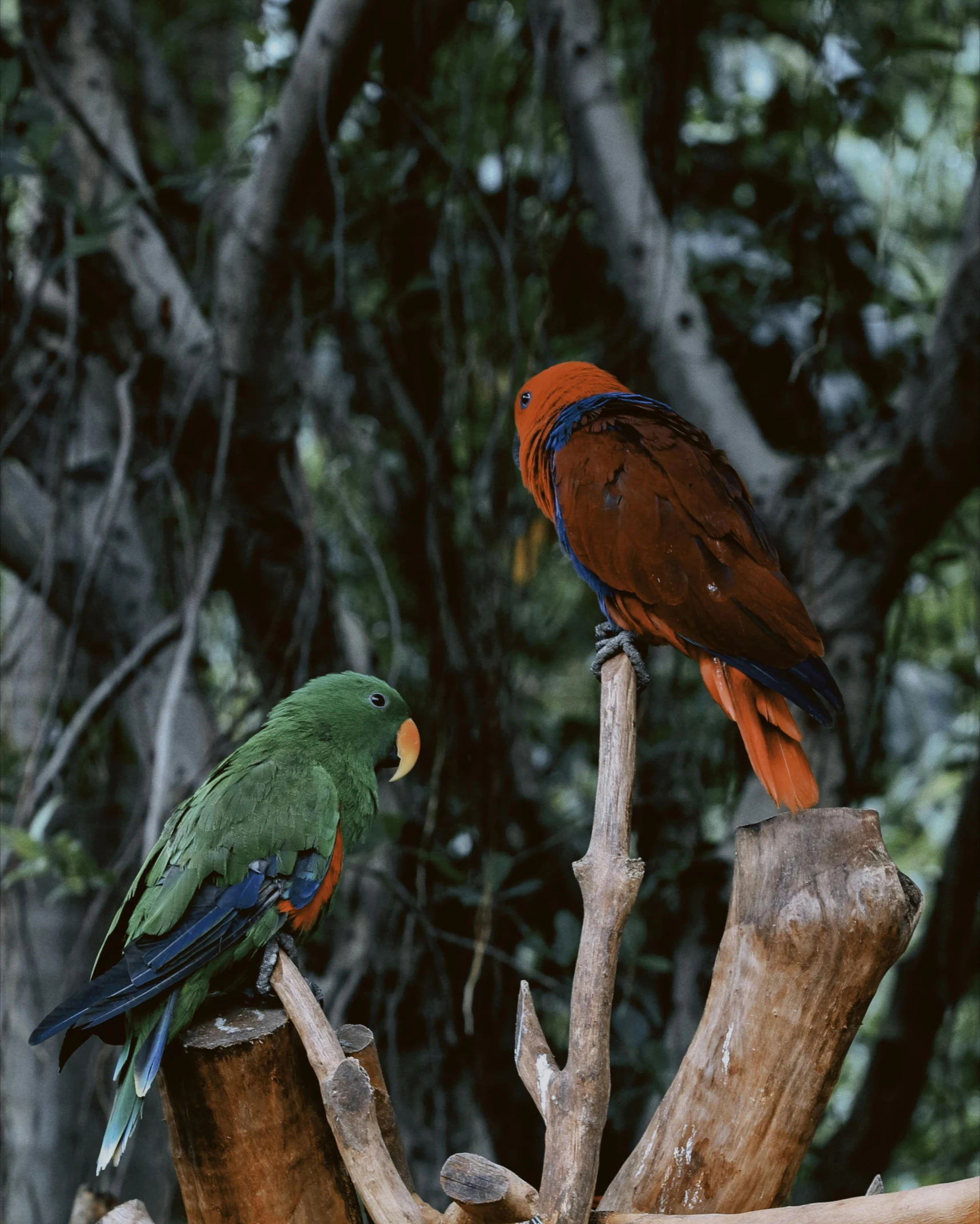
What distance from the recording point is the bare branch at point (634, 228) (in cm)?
297

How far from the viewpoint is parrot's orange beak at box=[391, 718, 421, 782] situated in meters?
1.78

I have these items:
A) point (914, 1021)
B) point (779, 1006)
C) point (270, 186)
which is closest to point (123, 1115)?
point (779, 1006)

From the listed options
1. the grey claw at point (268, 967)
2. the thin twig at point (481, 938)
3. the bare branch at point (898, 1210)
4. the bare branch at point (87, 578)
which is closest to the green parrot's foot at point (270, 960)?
the grey claw at point (268, 967)

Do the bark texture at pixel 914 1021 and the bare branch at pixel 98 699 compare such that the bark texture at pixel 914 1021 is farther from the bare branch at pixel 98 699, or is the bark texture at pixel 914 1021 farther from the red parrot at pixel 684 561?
the bare branch at pixel 98 699

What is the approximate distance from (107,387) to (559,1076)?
2662 millimetres

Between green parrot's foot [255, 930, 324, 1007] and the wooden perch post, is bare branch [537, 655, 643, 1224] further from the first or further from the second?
green parrot's foot [255, 930, 324, 1007]

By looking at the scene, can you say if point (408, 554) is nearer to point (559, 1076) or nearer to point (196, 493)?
point (196, 493)

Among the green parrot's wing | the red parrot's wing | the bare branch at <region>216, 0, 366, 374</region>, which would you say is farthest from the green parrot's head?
the bare branch at <region>216, 0, 366, 374</region>

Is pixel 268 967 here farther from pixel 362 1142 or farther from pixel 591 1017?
pixel 591 1017

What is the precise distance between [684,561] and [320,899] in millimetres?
699

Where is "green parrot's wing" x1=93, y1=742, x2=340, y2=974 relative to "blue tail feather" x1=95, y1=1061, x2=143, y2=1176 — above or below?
above

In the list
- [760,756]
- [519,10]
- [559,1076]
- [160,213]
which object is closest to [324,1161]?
[559,1076]

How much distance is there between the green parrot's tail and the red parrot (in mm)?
789

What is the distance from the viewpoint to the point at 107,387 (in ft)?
11.3
